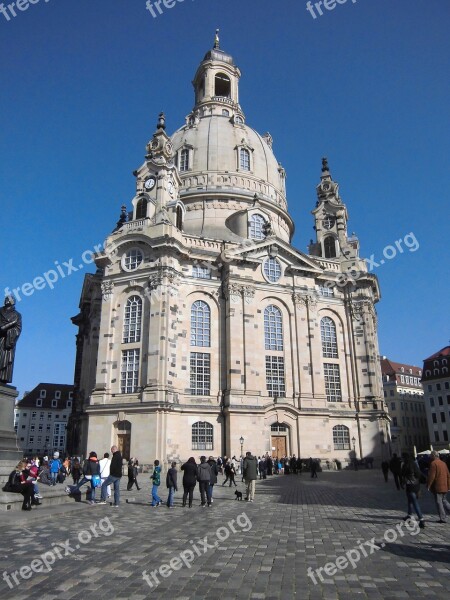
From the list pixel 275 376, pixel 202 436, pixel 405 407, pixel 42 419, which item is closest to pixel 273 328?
pixel 275 376

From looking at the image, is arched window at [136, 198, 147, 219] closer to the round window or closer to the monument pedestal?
the round window

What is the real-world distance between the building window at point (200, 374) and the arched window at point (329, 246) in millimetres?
22132

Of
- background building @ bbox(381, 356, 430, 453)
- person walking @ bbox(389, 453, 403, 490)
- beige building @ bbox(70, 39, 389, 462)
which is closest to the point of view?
person walking @ bbox(389, 453, 403, 490)

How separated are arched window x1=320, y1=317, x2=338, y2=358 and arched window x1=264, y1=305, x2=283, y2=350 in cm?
524

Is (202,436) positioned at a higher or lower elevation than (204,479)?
higher

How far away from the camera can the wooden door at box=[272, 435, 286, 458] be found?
43938 mm

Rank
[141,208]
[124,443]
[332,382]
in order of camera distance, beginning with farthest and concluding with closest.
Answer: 1. [332,382]
2. [141,208]
3. [124,443]

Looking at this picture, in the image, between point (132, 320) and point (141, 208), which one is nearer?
point (132, 320)

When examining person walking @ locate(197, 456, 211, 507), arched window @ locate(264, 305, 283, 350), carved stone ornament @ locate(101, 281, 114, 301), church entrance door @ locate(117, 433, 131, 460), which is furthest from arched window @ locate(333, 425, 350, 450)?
person walking @ locate(197, 456, 211, 507)

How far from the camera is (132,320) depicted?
145 feet

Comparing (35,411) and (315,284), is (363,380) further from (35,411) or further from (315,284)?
(35,411)

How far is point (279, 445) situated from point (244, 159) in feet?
119

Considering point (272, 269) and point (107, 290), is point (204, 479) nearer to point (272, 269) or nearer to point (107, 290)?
point (107, 290)

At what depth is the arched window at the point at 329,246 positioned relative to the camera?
57.6m
